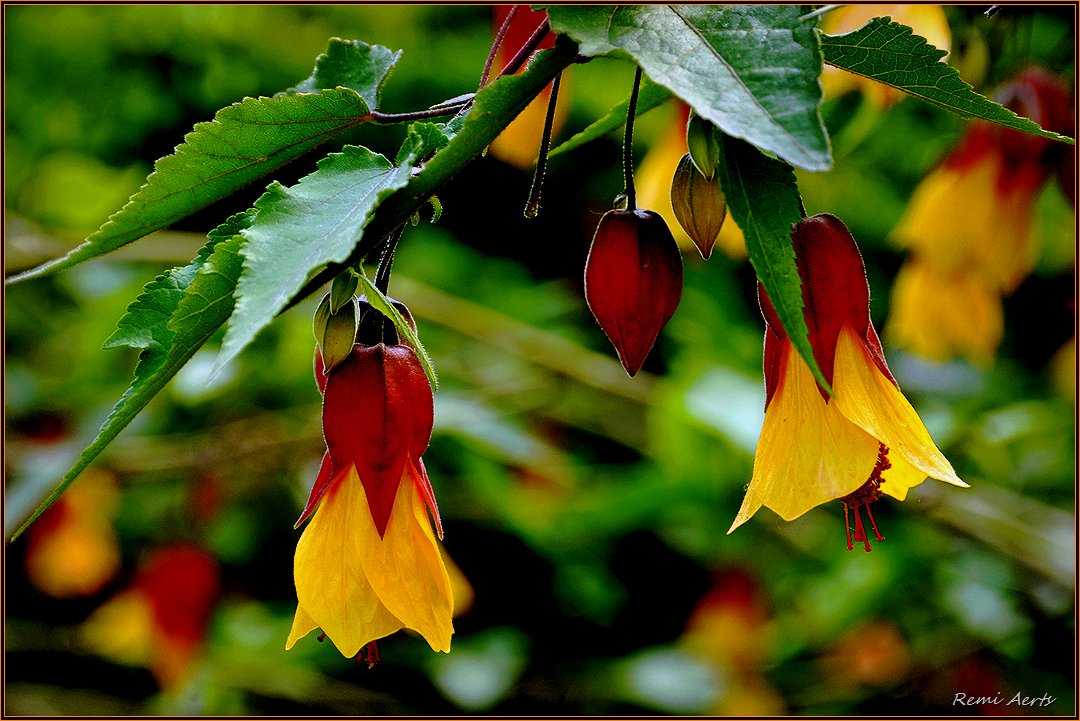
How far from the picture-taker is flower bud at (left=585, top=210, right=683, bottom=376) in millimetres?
498

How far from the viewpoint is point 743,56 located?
0.36 metres

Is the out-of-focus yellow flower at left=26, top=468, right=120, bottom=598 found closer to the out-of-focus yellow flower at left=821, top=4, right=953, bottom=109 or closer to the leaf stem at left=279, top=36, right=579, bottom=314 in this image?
the out-of-focus yellow flower at left=821, top=4, right=953, bottom=109

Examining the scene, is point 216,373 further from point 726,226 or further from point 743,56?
point 726,226

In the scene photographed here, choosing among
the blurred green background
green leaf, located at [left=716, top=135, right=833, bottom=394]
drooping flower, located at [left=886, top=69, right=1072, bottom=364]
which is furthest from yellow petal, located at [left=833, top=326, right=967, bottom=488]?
the blurred green background

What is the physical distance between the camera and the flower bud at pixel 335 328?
48 cm

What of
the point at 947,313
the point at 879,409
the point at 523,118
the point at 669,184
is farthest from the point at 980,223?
the point at 879,409

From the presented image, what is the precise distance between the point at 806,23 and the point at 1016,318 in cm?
133

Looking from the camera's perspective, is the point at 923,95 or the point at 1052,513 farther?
the point at 1052,513

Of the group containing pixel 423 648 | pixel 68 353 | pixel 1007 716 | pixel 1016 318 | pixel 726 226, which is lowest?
pixel 423 648

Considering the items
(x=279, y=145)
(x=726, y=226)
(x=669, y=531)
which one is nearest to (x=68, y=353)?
(x=669, y=531)

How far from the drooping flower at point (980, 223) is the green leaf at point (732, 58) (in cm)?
66

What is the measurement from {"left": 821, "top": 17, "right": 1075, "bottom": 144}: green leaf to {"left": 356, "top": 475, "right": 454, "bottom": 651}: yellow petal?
29 cm

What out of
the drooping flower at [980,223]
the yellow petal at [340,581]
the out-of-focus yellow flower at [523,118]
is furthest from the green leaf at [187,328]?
the drooping flower at [980,223]

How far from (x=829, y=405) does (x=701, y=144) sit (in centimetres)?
15
